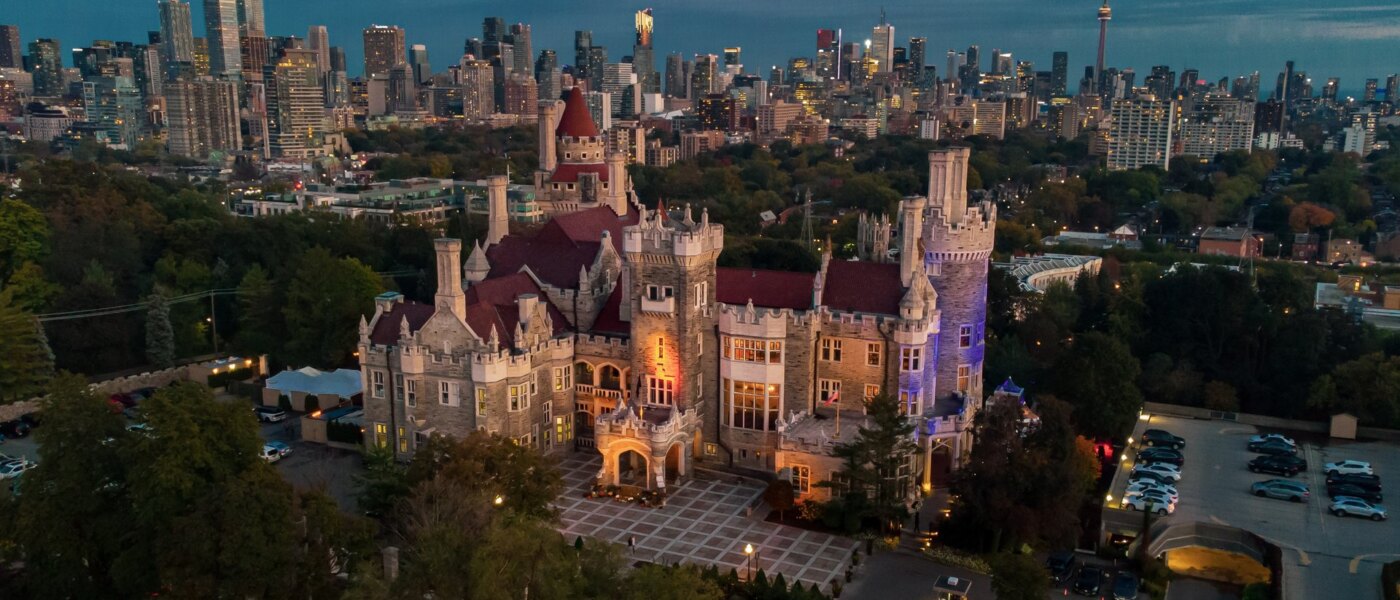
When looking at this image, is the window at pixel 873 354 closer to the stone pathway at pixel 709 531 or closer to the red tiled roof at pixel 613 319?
the stone pathway at pixel 709 531

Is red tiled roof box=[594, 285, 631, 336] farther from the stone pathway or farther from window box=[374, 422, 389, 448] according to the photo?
window box=[374, 422, 389, 448]

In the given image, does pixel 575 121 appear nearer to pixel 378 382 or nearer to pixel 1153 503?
pixel 378 382

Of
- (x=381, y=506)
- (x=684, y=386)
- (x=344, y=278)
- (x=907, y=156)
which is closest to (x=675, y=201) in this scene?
(x=907, y=156)

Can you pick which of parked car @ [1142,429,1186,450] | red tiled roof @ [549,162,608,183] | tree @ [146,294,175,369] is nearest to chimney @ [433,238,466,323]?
red tiled roof @ [549,162,608,183]

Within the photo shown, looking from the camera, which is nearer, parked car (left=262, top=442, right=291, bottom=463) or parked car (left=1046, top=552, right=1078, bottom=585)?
parked car (left=1046, top=552, right=1078, bottom=585)

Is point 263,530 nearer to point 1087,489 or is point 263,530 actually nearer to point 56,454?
point 56,454

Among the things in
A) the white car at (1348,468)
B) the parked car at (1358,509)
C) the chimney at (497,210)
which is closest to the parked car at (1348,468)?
the white car at (1348,468)

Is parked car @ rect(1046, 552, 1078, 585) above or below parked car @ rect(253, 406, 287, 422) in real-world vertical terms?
below
